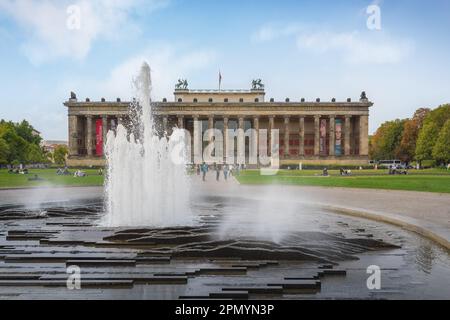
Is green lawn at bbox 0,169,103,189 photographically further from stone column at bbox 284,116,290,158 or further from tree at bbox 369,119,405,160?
tree at bbox 369,119,405,160

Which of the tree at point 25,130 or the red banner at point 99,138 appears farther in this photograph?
the tree at point 25,130

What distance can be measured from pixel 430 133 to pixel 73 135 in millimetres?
72409

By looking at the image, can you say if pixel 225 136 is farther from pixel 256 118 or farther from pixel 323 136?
pixel 323 136

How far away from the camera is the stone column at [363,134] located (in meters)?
85.9

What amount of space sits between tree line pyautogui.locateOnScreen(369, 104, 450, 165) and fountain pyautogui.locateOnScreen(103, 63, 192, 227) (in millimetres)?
68976

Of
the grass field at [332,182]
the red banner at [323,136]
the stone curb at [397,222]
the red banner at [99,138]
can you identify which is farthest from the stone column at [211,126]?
the stone curb at [397,222]

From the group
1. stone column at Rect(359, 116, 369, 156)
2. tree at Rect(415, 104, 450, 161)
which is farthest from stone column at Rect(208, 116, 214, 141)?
tree at Rect(415, 104, 450, 161)

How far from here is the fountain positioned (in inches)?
533

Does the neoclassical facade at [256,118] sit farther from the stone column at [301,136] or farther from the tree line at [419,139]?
the tree line at [419,139]

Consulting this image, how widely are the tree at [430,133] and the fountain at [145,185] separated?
73.9m

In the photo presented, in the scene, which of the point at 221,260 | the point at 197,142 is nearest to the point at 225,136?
the point at 197,142
